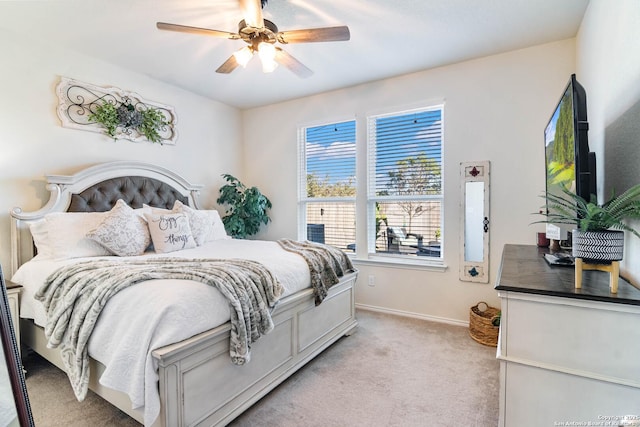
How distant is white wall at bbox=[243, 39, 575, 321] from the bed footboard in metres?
1.28

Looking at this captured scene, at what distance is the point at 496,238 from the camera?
3090 mm

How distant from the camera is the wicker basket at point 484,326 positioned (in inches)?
107

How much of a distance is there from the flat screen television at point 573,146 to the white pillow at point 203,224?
2.99 m

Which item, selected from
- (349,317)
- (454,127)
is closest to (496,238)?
(454,127)

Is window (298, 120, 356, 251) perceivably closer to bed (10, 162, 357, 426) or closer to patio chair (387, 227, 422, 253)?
patio chair (387, 227, 422, 253)

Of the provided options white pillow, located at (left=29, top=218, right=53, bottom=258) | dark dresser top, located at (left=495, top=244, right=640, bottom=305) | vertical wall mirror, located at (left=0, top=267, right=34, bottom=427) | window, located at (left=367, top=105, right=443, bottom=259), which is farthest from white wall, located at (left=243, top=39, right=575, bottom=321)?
vertical wall mirror, located at (left=0, top=267, right=34, bottom=427)

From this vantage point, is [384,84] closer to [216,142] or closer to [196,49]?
[196,49]

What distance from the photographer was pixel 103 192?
9.89ft

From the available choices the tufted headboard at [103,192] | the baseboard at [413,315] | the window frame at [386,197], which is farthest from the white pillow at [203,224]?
the baseboard at [413,315]

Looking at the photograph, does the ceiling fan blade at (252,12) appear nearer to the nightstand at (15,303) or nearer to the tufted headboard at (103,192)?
the tufted headboard at (103,192)

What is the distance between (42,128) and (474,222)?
4.16 metres

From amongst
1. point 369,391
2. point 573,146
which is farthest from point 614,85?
point 369,391

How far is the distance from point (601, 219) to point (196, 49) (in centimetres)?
319

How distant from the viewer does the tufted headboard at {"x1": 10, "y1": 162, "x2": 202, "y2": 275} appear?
8.45 ft
